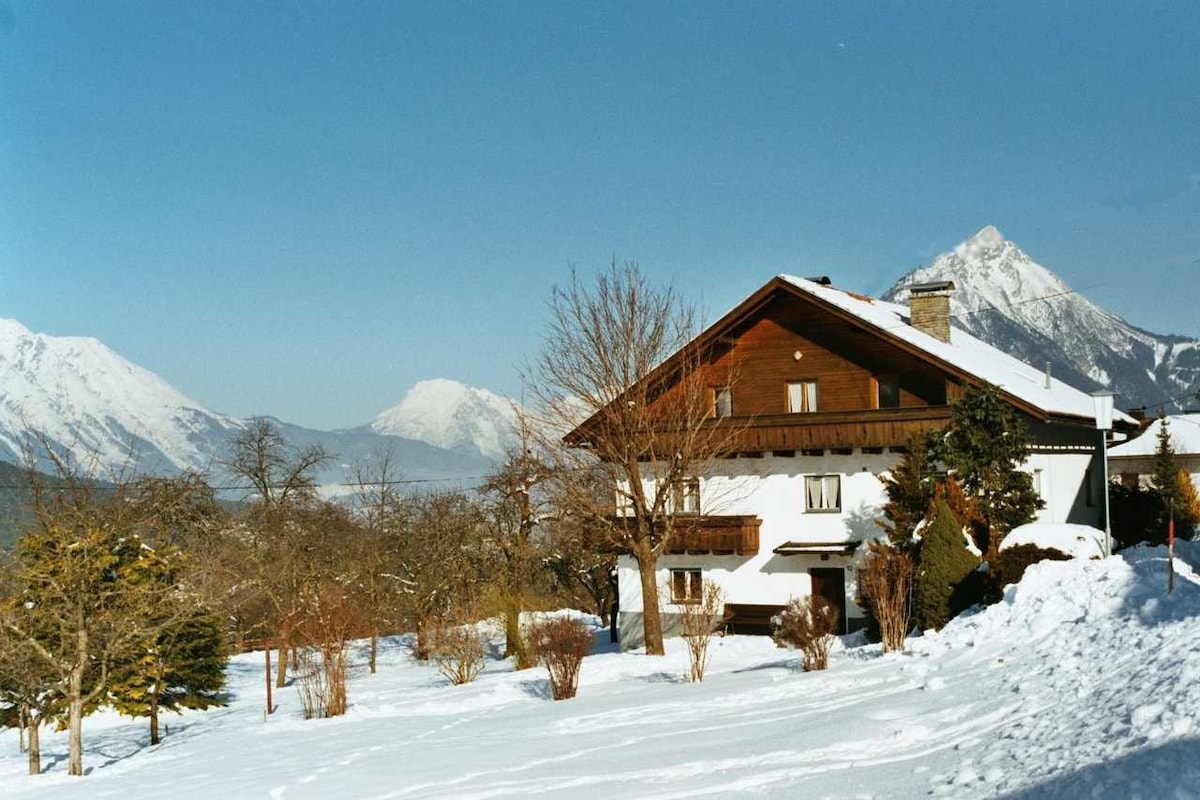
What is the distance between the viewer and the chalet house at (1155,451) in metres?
65.2

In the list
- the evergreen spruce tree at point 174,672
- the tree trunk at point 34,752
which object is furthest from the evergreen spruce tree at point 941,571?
the tree trunk at point 34,752

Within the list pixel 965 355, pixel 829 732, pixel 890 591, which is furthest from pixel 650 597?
pixel 829 732

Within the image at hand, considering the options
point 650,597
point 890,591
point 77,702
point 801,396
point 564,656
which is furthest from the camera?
A: point 801,396

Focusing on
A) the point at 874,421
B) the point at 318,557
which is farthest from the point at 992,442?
the point at 318,557

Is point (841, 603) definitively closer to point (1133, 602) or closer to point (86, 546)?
point (1133, 602)

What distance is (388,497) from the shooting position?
46.8 metres

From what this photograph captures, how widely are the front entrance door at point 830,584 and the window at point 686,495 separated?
375cm

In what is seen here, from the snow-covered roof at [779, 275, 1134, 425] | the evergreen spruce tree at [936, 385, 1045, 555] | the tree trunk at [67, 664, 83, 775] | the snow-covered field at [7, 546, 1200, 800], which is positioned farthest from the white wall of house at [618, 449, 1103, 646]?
the tree trunk at [67, 664, 83, 775]

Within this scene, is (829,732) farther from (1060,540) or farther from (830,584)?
(830,584)

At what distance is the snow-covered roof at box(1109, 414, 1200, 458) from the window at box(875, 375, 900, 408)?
41866 mm

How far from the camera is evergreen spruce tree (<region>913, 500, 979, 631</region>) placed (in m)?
21.9

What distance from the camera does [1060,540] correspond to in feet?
71.2

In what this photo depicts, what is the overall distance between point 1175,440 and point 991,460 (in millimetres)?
49491

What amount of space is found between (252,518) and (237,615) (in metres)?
4.59
